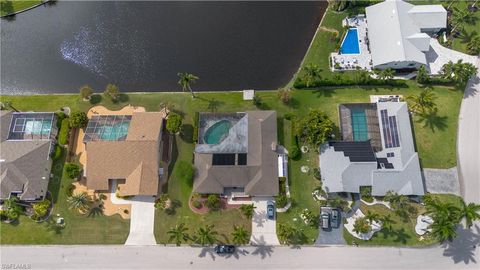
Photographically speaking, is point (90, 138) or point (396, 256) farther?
point (90, 138)

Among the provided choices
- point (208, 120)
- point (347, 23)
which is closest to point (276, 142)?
point (208, 120)

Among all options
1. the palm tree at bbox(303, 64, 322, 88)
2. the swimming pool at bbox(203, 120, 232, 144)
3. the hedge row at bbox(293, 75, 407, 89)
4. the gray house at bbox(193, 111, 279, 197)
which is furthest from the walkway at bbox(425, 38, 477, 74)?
→ the swimming pool at bbox(203, 120, 232, 144)

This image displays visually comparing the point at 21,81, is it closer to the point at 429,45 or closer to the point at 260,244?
the point at 260,244

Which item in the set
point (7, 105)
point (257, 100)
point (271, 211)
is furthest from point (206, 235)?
point (7, 105)

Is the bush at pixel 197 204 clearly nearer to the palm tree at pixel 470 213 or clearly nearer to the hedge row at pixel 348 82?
the hedge row at pixel 348 82

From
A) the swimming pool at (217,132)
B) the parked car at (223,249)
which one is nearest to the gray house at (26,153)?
the swimming pool at (217,132)

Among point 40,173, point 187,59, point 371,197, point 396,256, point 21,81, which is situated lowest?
point 396,256

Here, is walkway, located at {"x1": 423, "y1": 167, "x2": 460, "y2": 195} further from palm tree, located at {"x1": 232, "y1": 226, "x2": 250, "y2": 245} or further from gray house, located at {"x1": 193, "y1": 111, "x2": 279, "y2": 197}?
palm tree, located at {"x1": 232, "y1": 226, "x2": 250, "y2": 245}
